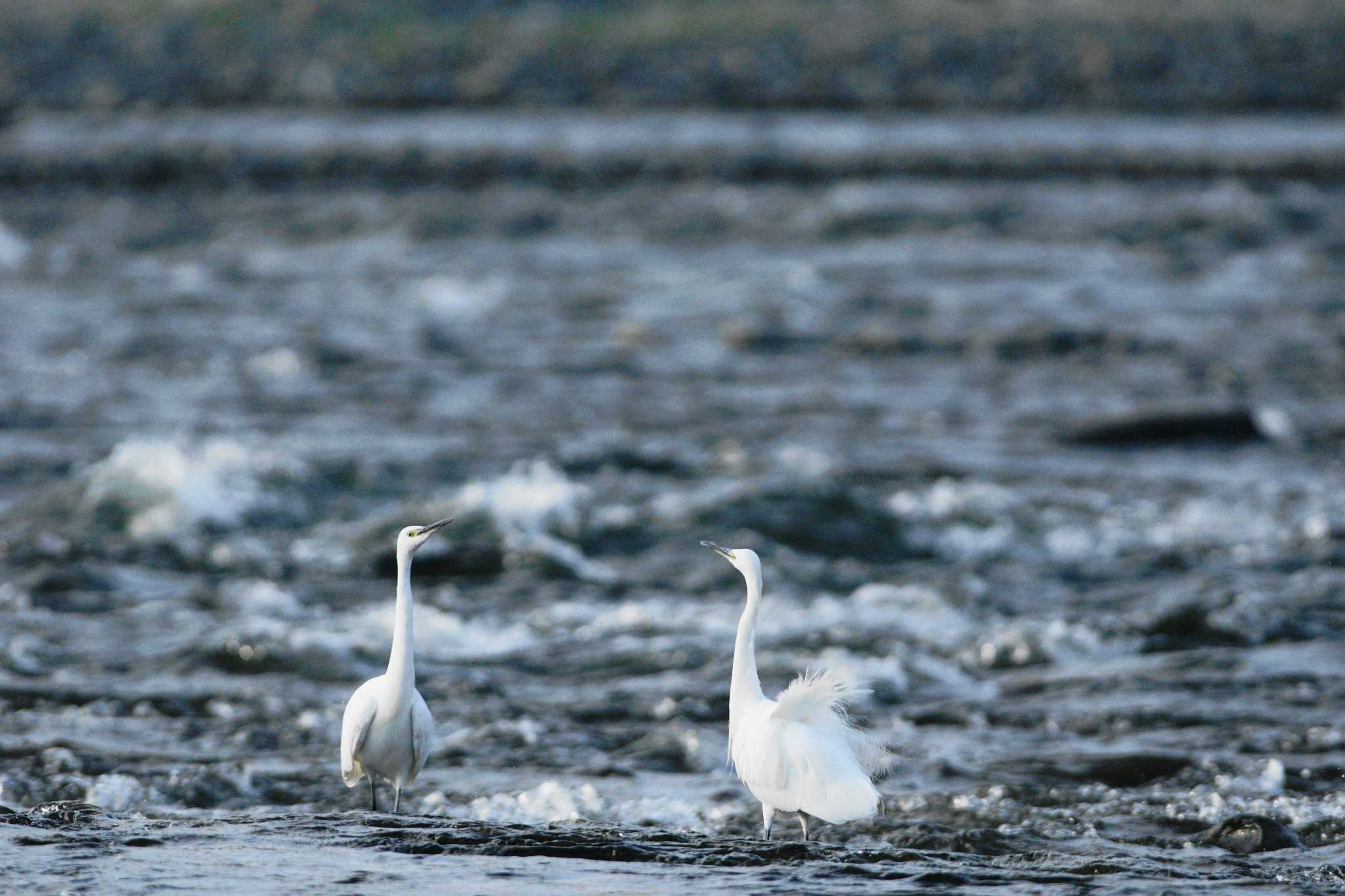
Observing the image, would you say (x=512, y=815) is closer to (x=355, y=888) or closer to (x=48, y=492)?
(x=355, y=888)

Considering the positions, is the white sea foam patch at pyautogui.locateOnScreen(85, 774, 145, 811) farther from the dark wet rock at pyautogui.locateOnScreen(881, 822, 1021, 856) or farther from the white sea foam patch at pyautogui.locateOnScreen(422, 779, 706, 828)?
the dark wet rock at pyautogui.locateOnScreen(881, 822, 1021, 856)

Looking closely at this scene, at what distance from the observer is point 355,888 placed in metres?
5.78

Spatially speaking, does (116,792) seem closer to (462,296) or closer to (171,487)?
(171,487)

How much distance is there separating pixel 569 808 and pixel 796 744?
1658 mm

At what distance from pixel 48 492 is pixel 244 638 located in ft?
11.7

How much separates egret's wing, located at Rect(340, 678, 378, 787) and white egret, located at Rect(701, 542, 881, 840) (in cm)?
142

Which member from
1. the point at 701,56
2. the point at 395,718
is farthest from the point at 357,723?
the point at 701,56

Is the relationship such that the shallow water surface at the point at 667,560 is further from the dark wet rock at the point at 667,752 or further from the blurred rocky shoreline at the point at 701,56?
the blurred rocky shoreline at the point at 701,56

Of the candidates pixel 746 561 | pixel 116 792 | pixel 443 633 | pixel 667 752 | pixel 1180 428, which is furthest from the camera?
pixel 1180 428

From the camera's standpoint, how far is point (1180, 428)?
15328 mm

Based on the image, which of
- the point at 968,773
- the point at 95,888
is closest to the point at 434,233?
the point at 968,773

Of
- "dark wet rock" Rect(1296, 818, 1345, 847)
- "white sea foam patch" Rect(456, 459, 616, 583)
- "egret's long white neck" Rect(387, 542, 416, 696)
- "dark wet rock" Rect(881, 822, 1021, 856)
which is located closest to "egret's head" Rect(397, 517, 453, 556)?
"egret's long white neck" Rect(387, 542, 416, 696)

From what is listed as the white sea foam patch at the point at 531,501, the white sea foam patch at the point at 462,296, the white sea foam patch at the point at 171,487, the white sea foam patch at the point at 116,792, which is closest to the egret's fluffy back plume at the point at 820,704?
the white sea foam patch at the point at 116,792

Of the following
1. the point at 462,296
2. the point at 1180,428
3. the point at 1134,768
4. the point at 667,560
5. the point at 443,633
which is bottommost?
the point at 1134,768
